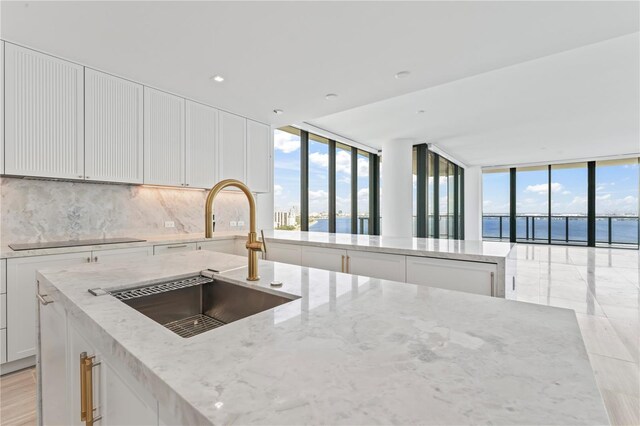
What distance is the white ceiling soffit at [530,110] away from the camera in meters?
3.21

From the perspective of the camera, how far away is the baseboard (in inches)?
86.9

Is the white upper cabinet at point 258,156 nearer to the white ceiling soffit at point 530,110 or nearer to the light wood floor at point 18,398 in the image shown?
the white ceiling soffit at point 530,110

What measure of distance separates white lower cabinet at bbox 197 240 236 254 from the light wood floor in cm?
161

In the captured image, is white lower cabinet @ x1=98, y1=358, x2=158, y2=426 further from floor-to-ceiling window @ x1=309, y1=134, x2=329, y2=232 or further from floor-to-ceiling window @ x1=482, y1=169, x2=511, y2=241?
floor-to-ceiling window @ x1=482, y1=169, x2=511, y2=241

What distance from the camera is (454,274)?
6.75ft

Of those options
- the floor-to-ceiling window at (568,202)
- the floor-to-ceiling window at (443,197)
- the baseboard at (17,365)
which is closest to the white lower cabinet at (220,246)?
the baseboard at (17,365)

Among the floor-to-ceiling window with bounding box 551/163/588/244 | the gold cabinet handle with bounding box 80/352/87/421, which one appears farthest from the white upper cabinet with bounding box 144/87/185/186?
the floor-to-ceiling window with bounding box 551/163/588/244

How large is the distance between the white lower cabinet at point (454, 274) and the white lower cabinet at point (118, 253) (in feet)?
7.33

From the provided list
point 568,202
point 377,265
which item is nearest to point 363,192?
point 377,265

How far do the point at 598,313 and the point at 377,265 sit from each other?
286 centimetres

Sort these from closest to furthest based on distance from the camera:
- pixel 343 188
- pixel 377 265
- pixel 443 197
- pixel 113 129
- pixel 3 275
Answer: pixel 3 275 < pixel 377 265 < pixel 113 129 < pixel 343 188 < pixel 443 197

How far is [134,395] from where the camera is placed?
Answer: 2.19 ft

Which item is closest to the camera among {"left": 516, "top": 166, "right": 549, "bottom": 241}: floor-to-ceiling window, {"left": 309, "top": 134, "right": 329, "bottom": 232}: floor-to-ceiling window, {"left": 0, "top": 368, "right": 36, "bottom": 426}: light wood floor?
{"left": 0, "top": 368, "right": 36, "bottom": 426}: light wood floor

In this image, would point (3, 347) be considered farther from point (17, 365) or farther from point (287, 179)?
point (287, 179)
